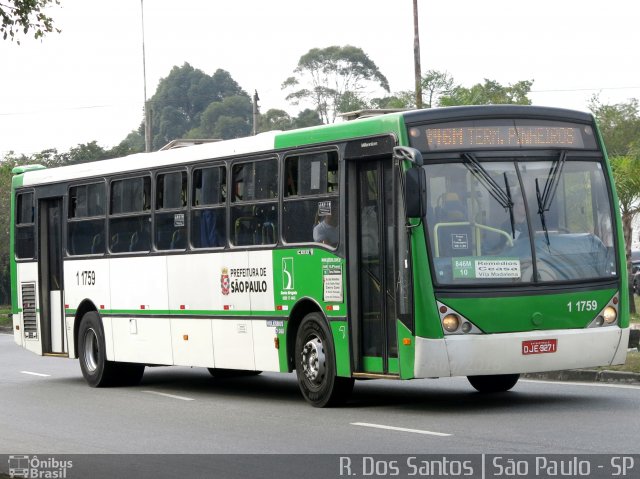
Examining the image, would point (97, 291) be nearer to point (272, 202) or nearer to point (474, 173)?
point (272, 202)

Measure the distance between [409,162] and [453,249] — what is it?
965mm

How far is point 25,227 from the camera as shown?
2272 centimetres

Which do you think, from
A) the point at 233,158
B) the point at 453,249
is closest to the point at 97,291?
the point at 233,158

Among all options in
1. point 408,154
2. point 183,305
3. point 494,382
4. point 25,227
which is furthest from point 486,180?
point 25,227

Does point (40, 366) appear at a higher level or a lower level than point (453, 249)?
lower

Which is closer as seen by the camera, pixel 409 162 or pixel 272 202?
pixel 409 162

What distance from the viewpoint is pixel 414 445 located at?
38.8 ft

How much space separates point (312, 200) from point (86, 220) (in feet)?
20.9

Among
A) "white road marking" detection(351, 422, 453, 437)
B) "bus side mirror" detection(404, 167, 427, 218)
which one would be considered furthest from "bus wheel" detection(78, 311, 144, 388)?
"bus side mirror" detection(404, 167, 427, 218)

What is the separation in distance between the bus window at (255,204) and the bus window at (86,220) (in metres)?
4.03

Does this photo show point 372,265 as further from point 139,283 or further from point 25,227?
point 25,227

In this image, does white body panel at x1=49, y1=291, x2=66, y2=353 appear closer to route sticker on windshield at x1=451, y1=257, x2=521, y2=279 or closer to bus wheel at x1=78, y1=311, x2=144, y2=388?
bus wheel at x1=78, y1=311, x2=144, y2=388

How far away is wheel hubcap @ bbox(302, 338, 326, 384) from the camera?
15.2 meters

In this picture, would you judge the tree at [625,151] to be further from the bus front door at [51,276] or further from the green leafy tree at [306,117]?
the green leafy tree at [306,117]
